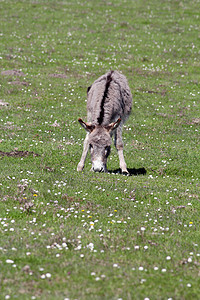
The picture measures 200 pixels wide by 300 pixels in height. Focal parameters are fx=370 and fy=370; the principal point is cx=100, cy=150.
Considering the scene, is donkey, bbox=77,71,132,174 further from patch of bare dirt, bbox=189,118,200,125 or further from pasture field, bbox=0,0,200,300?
patch of bare dirt, bbox=189,118,200,125

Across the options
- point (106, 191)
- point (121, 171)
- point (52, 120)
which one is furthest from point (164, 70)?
point (106, 191)

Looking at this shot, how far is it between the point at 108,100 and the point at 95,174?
312 cm

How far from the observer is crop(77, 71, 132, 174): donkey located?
1355cm

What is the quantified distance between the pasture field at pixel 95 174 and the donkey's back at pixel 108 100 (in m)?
2.27

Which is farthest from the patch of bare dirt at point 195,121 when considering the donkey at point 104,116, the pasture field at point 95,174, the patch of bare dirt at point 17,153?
the patch of bare dirt at point 17,153

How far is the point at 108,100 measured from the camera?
14953mm

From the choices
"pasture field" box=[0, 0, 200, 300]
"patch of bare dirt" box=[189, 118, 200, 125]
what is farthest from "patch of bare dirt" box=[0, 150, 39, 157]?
"patch of bare dirt" box=[189, 118, 200, 125]

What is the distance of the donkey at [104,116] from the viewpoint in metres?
13.5

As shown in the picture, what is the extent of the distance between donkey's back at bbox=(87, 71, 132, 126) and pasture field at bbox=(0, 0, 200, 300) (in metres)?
2.27

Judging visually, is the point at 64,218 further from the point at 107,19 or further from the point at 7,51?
the point at 107,19

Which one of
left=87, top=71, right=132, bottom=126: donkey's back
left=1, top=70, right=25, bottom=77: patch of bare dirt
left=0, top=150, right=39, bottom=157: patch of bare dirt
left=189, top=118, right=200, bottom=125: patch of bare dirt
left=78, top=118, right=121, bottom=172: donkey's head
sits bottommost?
left=0, top=150, right=39, bottom=157: patch of bare dirt

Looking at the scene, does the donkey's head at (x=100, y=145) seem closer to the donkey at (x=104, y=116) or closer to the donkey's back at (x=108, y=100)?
the donkey at (x=104, y=116)

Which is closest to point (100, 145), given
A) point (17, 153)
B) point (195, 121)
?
point (17, 153)

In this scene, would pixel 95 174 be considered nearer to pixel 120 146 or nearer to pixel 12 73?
pixel 120 146
